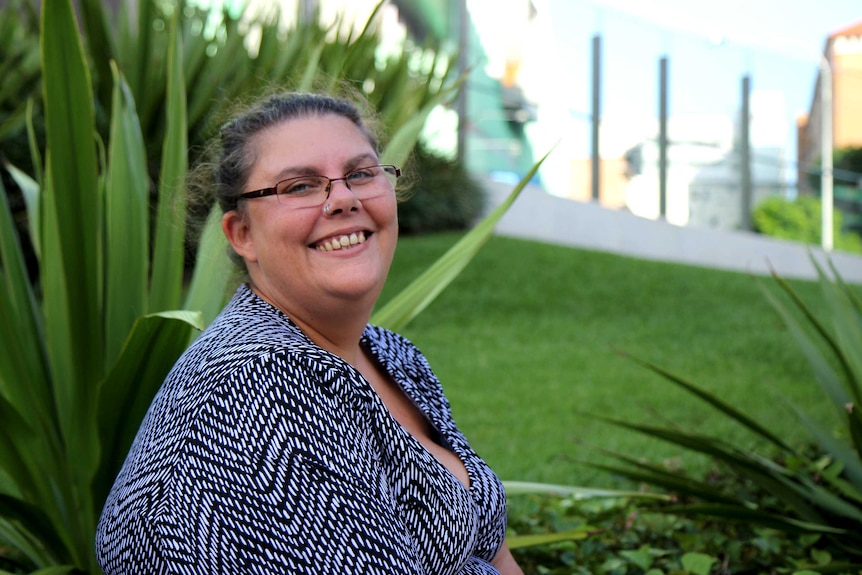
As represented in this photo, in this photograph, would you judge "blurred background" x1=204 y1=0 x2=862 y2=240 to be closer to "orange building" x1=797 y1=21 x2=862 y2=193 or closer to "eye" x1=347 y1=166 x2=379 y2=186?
"orange building" x1=797 y1=21 x2=862 y2=193

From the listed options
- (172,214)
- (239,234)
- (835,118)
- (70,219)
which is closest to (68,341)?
(70,219)

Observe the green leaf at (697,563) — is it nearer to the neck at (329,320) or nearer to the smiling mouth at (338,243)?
the neck at (329,320)

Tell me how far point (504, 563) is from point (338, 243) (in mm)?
844

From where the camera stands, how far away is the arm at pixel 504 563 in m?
2.15

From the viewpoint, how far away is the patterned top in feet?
4.59

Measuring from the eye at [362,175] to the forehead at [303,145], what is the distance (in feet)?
0.09

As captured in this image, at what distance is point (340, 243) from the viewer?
69.7 inches

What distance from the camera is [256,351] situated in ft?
4.97

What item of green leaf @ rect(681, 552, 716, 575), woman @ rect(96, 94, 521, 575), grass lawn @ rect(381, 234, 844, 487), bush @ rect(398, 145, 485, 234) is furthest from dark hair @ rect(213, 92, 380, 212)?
bush @ rect(398, 145, 485, 234)

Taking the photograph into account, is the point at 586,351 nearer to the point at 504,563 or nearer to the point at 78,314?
the point at 504,563

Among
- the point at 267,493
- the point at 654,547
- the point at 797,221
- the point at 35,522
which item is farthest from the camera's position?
the point at 797,221

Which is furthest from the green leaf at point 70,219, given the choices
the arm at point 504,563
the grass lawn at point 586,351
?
the grass lawn at point 586,351

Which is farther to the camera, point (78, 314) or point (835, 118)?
point (835, 118)

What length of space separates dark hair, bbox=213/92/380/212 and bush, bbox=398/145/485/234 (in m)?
9.22
